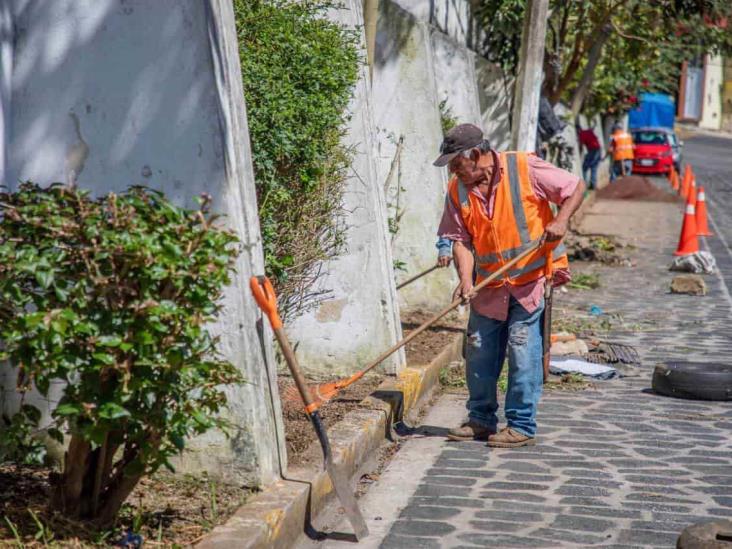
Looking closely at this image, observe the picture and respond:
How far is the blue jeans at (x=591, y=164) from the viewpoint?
102 feet

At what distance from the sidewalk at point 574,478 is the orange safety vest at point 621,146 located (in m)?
25.9

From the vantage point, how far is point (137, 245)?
376cm

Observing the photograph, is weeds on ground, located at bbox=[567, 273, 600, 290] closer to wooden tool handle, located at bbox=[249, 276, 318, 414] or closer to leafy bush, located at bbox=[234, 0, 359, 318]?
leafy bush, located at bbox=[234, 0, 359, 318]

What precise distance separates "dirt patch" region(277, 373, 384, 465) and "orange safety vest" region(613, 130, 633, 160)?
Answer: 92.8 ft

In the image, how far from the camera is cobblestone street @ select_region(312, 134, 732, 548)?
509cm

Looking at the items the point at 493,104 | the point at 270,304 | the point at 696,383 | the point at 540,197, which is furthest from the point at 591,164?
the point at 270,304

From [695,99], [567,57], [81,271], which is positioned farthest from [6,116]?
[695,99]

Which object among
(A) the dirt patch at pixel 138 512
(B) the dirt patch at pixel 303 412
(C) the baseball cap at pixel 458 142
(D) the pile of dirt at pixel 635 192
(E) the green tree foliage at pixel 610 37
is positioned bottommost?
(D) the pile of dirt at pixel 635 192

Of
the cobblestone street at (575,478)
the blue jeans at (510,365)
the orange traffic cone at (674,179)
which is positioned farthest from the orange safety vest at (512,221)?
the orange traffic cone at (674,179)

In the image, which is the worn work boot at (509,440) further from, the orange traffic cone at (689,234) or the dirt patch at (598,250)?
the dirt patch at (598,250)

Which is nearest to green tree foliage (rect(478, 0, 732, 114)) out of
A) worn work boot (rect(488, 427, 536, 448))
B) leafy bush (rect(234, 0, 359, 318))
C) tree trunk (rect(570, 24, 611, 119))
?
tree trunk (rect(570, 24, 611, 119))

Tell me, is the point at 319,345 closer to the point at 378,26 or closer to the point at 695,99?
the point at 378,26

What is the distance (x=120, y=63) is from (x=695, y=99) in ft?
219

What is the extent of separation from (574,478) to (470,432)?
39.2 inches
